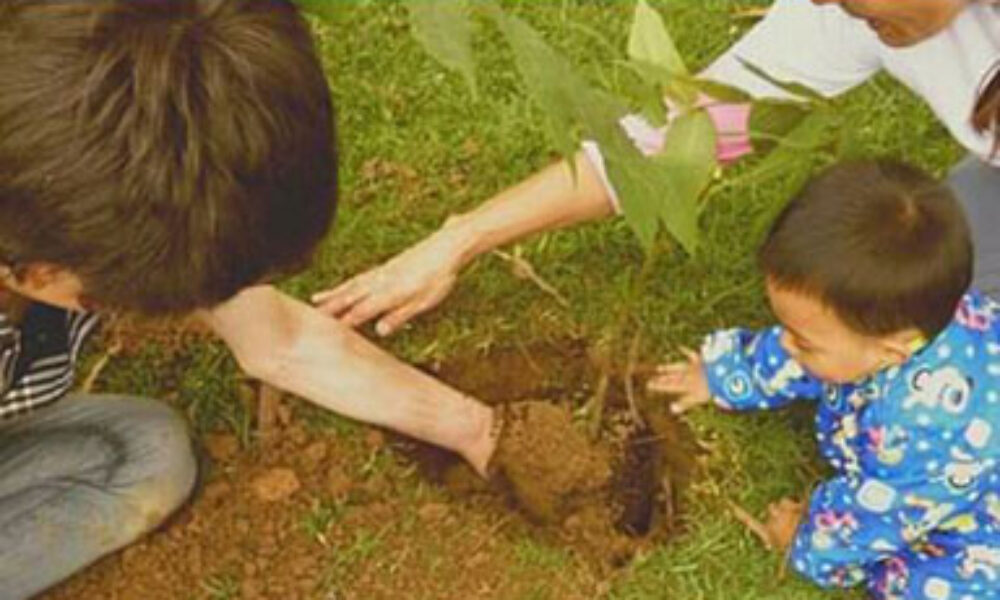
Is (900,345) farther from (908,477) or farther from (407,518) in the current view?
(407,518)

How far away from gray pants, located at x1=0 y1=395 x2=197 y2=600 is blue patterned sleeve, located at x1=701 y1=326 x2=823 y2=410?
62 centimetres

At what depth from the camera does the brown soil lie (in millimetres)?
1961

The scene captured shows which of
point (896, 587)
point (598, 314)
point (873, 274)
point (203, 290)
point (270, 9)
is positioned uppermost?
point (270, 9)

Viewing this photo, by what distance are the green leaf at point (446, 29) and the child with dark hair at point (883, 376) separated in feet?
→ 2.52

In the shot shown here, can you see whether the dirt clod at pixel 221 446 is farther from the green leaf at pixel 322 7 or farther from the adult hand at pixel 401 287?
the green leaf at pixel 322 7

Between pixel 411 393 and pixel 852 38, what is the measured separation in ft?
2.02

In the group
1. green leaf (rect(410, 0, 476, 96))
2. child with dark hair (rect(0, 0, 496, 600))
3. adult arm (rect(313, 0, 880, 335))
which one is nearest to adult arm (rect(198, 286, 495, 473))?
adult arm (rect(313, 0, 880, 335))

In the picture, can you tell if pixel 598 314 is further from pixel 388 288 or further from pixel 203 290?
pixel 203 290

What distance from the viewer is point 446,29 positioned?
0.96 meters

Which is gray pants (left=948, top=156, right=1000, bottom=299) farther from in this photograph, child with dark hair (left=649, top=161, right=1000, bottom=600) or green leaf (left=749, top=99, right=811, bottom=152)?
green leaf (left=749, top=99, right=811, bottom=152)

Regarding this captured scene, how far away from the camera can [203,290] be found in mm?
1344

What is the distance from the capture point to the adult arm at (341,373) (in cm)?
177

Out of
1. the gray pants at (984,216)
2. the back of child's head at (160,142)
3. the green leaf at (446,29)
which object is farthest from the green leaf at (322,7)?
the gray pants at (984,216)

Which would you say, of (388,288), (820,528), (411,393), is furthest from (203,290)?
(820,528)
